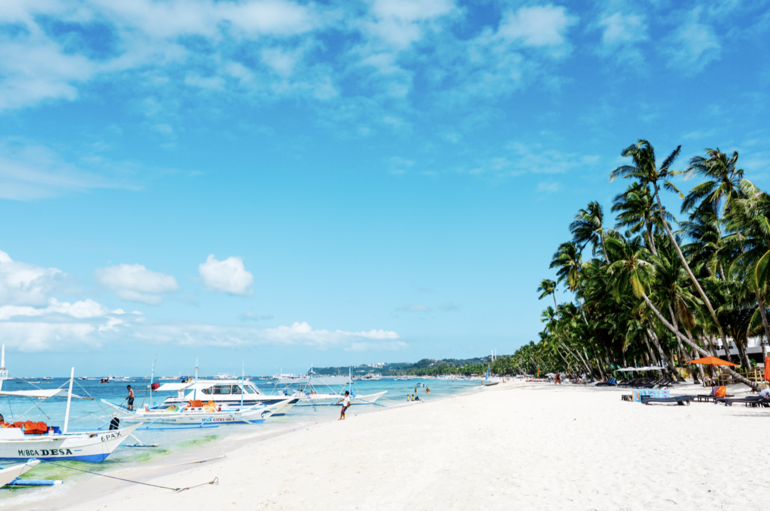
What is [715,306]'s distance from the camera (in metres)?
29.6

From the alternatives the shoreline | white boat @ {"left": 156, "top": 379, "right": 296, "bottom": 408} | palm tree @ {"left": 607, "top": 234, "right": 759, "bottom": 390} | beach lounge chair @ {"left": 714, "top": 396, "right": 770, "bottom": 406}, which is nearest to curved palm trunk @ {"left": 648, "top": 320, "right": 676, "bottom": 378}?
palm tree @ {"left": 607, "top": 234, "right": 759, "bottom": 390}

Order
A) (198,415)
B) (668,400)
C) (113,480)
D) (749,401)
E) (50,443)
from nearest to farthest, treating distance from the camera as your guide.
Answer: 1. (113,480)
2. (50,443)
3. (749,401)
4. (668,400)
5. (198,415)

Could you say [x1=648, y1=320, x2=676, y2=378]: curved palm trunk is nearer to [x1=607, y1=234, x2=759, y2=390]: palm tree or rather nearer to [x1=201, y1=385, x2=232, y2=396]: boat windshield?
[x1=607, y1=234, x2=759, y2=390]: palm tree


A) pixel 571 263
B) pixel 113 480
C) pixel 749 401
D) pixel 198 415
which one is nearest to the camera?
pixel 113 480

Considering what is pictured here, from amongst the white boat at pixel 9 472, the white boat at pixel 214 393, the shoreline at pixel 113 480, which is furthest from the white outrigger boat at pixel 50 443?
the white boat at pixel 214 393

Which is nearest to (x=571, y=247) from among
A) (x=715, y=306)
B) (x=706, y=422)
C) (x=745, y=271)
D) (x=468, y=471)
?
(x=715, y=306)

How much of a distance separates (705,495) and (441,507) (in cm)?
406

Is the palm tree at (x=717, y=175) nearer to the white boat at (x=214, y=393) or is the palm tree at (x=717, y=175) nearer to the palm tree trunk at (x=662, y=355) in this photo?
the palm tree trunk at (x=662, y=355)

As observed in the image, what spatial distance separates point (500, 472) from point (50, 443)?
562 inches

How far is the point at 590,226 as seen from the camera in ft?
132

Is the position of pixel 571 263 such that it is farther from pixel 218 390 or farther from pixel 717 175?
pixel 218 390

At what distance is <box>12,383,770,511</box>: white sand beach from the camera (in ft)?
24.4

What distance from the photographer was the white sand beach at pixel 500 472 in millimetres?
7430

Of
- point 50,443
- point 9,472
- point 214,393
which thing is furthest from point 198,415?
point 9,472
